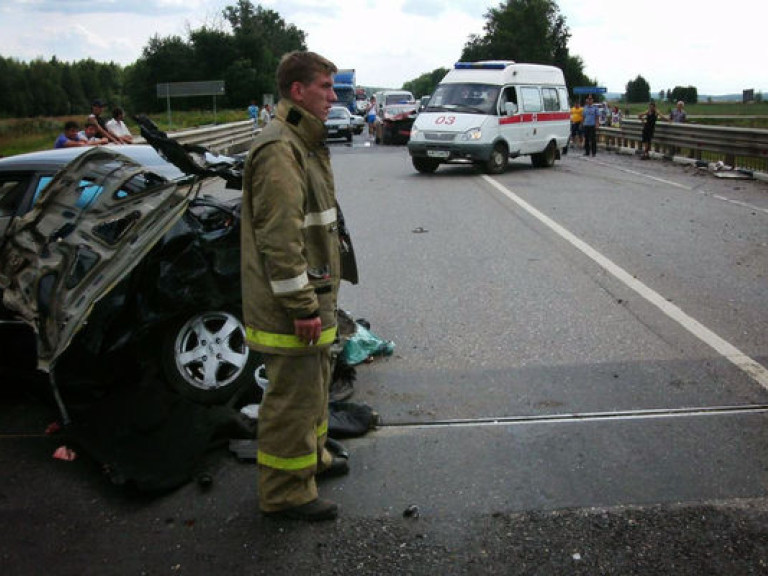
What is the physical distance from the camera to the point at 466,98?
61.4ft

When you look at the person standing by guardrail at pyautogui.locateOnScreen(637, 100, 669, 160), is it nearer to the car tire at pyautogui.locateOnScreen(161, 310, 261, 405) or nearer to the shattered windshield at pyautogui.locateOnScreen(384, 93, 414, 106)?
the shattered windshield at pyautogui.locateOnScreen(384, 93, 414, 106)

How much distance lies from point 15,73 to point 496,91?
137m

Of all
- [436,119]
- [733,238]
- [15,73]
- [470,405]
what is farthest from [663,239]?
[15,73]

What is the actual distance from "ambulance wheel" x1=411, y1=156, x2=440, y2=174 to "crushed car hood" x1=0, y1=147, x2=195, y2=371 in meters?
14.6

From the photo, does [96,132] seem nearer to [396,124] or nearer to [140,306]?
[140,306]

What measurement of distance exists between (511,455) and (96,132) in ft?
37.7

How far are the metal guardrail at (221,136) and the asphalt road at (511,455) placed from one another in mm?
11571

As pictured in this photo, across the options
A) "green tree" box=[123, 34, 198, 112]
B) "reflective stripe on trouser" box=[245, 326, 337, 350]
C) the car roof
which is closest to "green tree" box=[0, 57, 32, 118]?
"green tree" box=[123, 34, 198, 112]

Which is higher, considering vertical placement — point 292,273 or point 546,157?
point 292,273

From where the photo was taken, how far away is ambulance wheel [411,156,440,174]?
62.0ft

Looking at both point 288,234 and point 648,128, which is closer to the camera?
point 288,234

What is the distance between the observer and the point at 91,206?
427 cm

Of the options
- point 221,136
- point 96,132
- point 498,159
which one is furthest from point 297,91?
point 221,136

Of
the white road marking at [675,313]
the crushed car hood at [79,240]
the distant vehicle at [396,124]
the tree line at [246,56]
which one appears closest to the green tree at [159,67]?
the tree line at [246,56]
